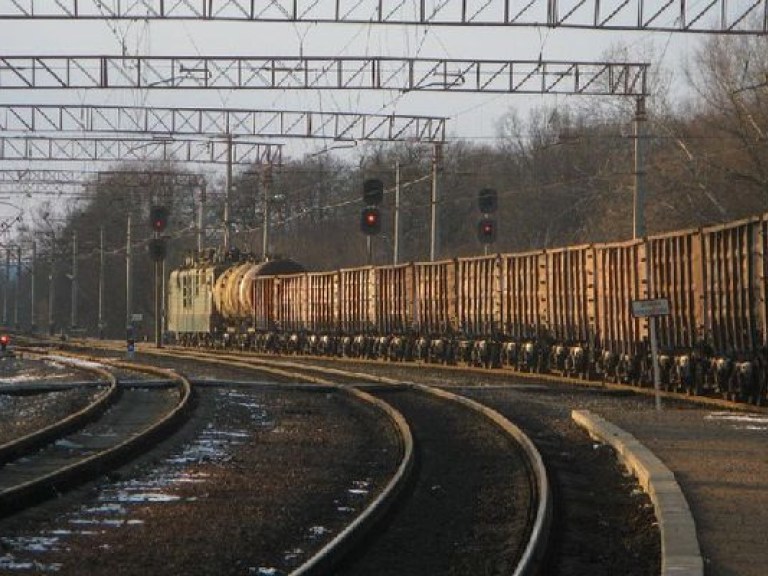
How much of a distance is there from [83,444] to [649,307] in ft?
26.3

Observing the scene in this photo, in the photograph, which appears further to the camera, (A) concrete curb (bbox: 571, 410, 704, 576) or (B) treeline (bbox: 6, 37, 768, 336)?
(B) treeline (bbox: 6, 37, 768, 336)

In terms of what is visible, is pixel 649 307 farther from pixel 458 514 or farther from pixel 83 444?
pixel 458 514

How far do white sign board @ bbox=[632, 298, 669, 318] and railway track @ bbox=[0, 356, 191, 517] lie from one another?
6.51 meters

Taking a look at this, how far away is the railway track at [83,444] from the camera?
1340cm

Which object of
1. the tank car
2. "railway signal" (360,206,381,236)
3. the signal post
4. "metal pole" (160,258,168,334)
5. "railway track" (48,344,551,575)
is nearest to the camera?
"railway track" (48,344,551,575)

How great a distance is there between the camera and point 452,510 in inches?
499

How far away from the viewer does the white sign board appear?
21.3 metres

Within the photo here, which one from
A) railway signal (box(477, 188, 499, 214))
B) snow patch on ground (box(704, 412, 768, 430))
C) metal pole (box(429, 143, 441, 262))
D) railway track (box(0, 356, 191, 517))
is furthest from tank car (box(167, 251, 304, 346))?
snow patch on ground (box(704, 412, 768, 430))

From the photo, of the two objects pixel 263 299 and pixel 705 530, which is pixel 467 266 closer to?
pixel 263 299

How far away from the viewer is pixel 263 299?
55.1 m

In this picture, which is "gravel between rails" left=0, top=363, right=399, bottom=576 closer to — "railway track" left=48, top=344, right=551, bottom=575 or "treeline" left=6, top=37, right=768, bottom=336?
"railway track" left=48, top=344, right=551, bottom=575

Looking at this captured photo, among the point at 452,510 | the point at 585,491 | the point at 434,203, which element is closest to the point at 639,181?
the point at 434,203

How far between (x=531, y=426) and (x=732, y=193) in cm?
3550

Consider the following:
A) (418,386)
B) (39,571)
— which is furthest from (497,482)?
(418,386)
